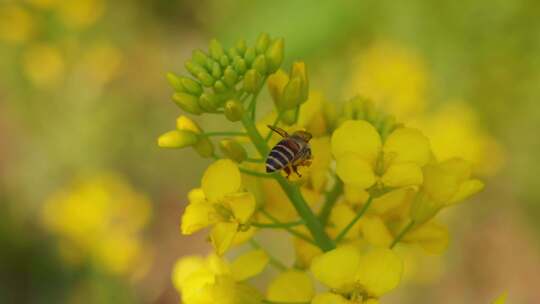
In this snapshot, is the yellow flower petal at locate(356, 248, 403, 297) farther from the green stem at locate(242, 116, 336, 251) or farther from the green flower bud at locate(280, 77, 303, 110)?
the green flower bud at locate(280, 77, 303, 110)

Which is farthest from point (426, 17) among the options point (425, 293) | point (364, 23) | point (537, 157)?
point (425, 293)

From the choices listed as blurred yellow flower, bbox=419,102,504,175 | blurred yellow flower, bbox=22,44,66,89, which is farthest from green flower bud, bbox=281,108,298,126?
blurred yellow flower, bbox=22,44,66,89

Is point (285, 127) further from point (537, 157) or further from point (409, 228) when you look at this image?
point (537, 157)

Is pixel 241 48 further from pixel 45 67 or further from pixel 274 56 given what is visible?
pixel 45 67

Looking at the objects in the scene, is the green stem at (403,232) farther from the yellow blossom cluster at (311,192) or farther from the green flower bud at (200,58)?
the green flower bud at (200,58)

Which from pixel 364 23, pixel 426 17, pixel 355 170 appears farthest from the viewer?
pixel 364 23

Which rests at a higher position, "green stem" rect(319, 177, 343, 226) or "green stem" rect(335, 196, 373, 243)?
"green stem" rect(319, 177, 343, 226)

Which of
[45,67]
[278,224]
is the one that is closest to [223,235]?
[278,224]
